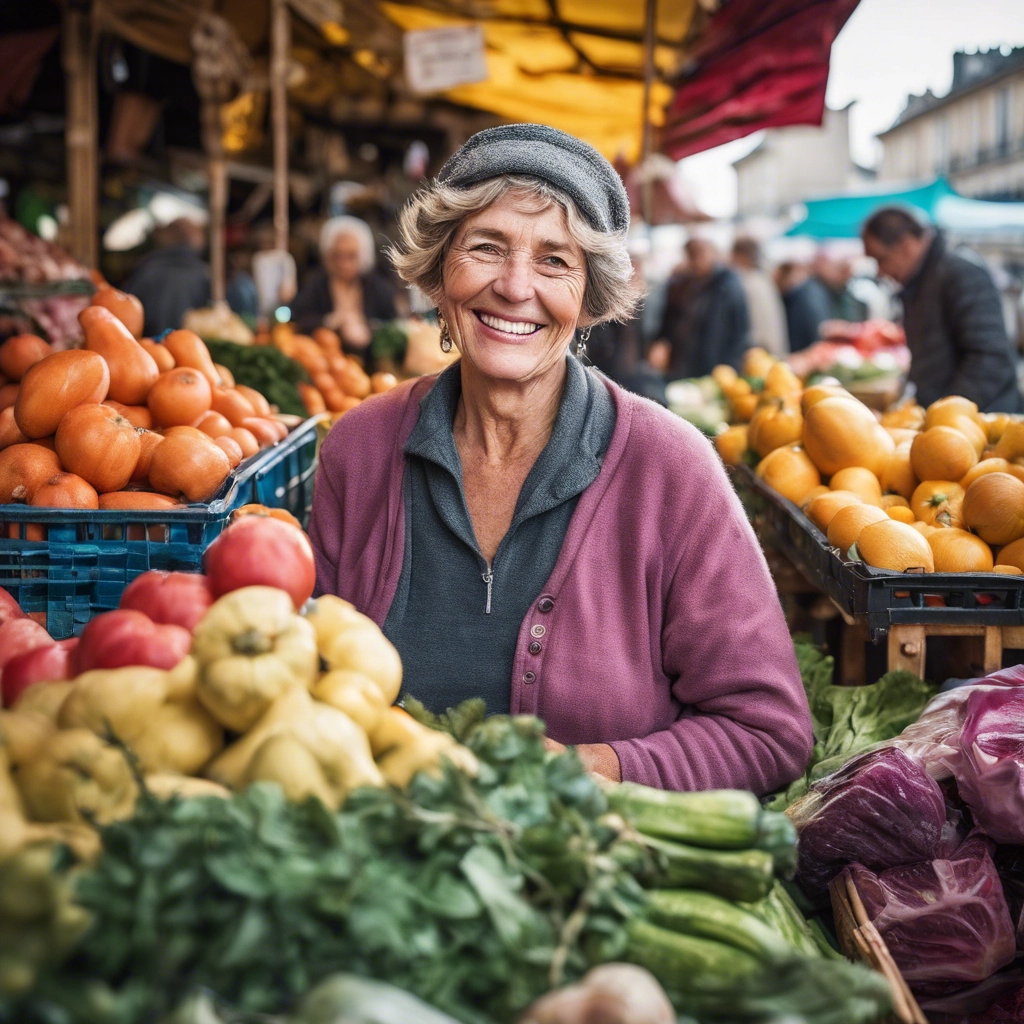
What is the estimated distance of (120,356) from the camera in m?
2.82

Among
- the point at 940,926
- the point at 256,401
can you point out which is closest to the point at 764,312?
the point at 256,401

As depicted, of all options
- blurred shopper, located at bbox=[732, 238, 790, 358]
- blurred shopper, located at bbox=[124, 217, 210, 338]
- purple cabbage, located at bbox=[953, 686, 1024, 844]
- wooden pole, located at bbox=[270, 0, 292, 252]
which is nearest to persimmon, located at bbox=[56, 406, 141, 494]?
purple cabbage, located at bbox=[953, 686, 1024, 844]

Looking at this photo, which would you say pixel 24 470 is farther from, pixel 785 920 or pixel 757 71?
pixel 757 71

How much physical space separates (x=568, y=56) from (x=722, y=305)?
8.16ft

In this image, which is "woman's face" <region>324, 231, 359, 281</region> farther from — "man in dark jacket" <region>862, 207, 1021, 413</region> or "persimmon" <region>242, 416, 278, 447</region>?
"persimmon" <region>242, 416, 278, 447</region>

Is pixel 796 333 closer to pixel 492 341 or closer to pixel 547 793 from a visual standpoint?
pixel 492 341

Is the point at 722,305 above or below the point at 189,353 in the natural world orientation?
above

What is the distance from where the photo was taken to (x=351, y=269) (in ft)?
23.6

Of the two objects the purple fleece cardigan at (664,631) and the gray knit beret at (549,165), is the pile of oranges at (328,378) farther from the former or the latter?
the purple fleece cardigan at (664,631)

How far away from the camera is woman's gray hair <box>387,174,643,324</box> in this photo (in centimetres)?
225

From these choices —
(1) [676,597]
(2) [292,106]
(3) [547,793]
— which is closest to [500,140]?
(1) [676,597]

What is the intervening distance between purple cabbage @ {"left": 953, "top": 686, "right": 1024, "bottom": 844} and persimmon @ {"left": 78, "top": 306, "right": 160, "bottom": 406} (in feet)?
7.17

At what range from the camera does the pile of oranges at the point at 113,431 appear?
2418 millimetres

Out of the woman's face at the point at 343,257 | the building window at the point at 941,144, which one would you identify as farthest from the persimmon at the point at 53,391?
the building window at the point at 941,144
